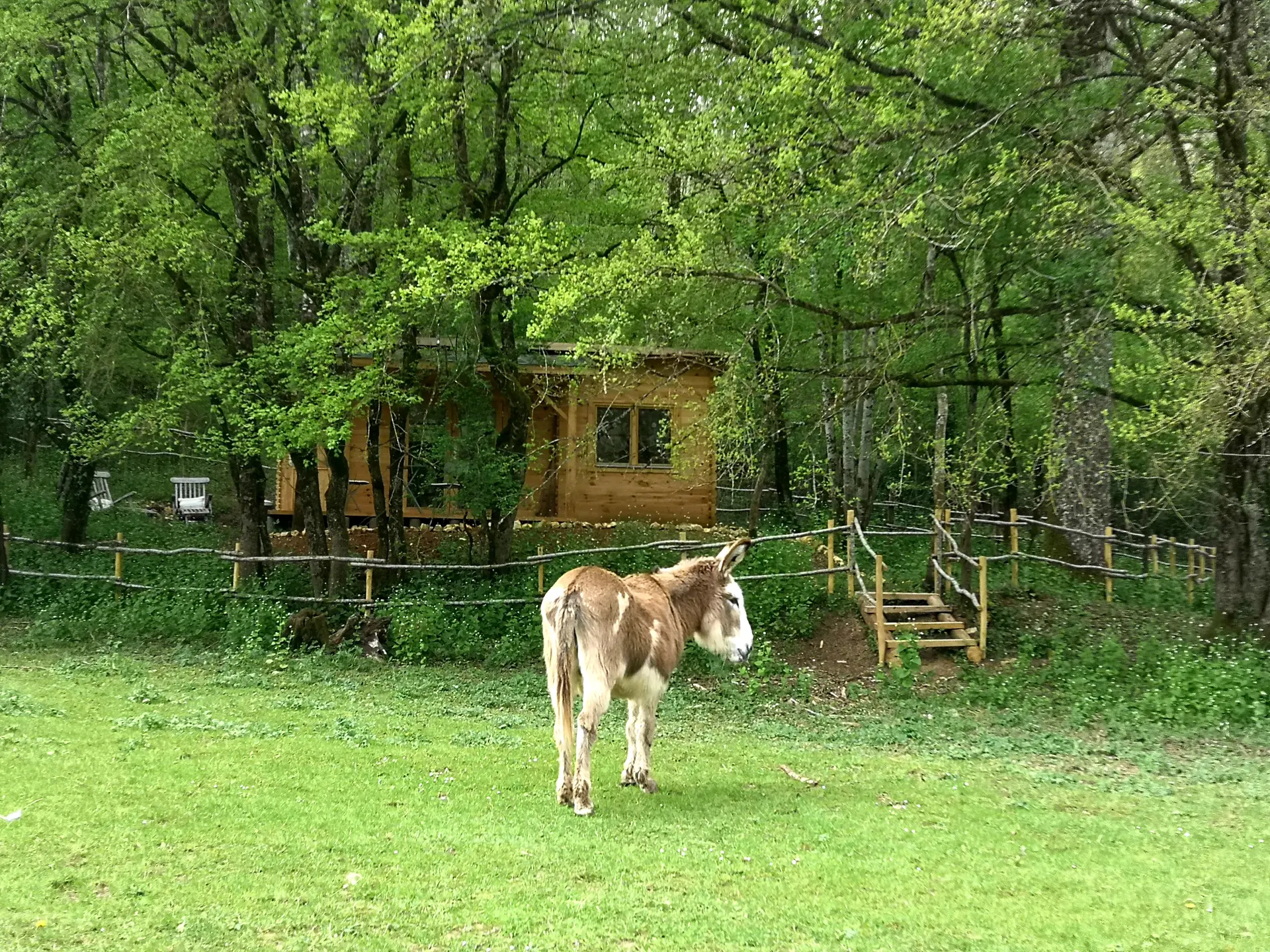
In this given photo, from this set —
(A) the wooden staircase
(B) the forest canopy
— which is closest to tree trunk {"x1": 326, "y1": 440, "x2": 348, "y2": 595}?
(B) the forest canopy

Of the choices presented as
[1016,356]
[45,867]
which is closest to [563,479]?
[1016,356]

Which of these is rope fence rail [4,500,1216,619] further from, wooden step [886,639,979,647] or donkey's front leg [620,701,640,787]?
donkey's front leg [620,701,640,787]

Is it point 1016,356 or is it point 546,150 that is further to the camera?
point 546,150

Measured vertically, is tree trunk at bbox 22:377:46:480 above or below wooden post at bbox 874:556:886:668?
above

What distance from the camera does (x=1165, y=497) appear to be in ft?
33.4

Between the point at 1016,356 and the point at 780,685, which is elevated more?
the point at 1016,356

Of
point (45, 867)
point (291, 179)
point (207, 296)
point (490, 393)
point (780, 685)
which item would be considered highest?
point (291, 179)

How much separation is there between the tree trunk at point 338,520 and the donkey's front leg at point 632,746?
962 centimetres

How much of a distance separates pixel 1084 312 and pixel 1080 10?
11.4 ft

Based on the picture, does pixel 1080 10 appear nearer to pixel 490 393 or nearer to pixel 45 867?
pixel 490 393

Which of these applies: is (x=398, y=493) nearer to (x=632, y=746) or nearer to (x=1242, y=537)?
(x=632, y=746)

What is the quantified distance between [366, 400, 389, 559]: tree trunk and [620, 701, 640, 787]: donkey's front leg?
9491 mm

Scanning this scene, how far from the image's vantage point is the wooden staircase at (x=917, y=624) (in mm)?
12703

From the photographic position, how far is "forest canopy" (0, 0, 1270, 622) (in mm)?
10203
